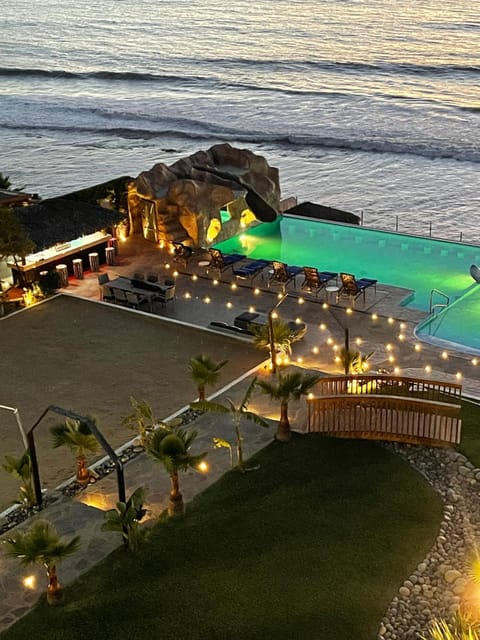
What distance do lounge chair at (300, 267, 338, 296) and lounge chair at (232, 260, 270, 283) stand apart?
1.67 meters

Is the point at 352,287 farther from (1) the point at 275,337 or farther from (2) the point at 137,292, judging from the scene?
(2) the point at 137,292

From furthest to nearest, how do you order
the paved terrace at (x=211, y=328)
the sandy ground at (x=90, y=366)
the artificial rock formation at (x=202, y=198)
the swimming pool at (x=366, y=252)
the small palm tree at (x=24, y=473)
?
the artificial rock formation at (x=202, y=198), the swimming pool at (x=366, y=252), the sandy ground at (x=90, y=366), the small palm tree at (x=24, y=473), the paved terrace at (x=211, y=328)

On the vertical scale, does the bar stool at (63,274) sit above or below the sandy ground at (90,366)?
above

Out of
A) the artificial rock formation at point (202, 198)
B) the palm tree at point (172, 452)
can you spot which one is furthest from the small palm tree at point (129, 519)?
the artificial rock formation at point (202, 198)

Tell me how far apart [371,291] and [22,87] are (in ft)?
227

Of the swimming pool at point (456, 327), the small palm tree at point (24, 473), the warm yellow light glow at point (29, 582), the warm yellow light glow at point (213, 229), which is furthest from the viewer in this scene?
the warm yellow light glow at point (213, 229)

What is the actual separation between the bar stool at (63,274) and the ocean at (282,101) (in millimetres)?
18182

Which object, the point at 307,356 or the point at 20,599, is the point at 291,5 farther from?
the point at 20,599

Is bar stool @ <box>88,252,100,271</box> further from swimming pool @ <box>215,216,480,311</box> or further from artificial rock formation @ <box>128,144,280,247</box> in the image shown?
swimming pool @ <box>215,216,480,311</box>

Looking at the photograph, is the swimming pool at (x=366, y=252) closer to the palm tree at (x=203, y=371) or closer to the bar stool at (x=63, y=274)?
the bar stool at (x=63, y=274)

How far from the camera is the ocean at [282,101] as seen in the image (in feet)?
160

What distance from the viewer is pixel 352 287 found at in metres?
23.6

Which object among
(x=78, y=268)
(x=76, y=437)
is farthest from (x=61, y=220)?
(x=76, y=437)

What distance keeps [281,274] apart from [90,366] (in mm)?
7376
